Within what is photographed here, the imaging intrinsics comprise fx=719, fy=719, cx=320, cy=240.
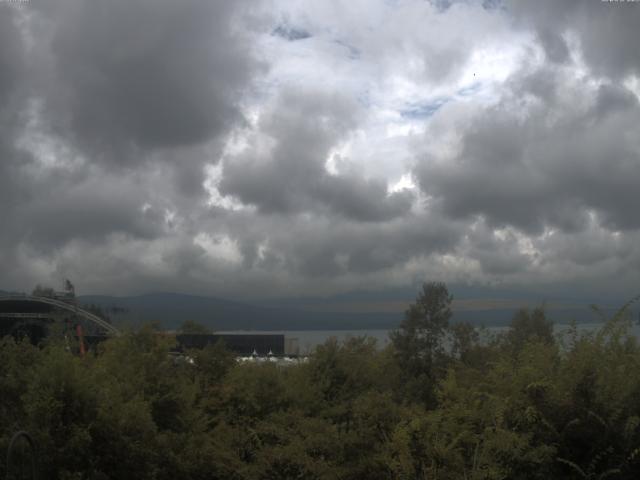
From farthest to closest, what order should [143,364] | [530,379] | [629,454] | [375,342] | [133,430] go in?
1. [375,342]
2. [143,364]
3. [133,430]
4. [530,379]
5. [629,454]

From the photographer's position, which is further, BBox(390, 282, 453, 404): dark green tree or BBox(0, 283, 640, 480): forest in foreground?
BBox(390, 282, 453, 404): dark green tree

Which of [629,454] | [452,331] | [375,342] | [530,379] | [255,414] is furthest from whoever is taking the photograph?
[452,331]

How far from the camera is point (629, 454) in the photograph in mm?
11867

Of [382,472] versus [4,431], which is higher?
[4,431]

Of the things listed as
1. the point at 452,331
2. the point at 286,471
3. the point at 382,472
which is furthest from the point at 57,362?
the point at 452,331

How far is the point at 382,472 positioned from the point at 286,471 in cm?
205

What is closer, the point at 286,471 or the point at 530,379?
the point at 530,379

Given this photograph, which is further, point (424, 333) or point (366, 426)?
point (424, 333)

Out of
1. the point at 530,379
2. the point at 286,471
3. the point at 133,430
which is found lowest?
the point at 286,471

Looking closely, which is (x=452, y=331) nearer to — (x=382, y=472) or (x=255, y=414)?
(x=255, y=414)

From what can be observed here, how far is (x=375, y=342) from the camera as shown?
3164 centimetres

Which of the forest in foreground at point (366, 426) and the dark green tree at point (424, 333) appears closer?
the forest in foreground at point (366, 426)

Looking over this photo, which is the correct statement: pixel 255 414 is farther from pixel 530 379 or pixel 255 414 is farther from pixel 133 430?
pixel 530 379

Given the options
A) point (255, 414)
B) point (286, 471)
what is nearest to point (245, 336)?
point (255, 414)
